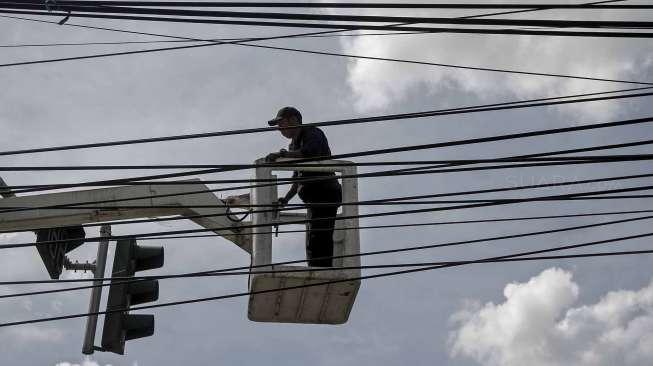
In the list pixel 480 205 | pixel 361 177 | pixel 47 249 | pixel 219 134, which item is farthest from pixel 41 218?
pixel 480 205

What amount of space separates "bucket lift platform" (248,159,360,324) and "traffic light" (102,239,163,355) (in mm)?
732

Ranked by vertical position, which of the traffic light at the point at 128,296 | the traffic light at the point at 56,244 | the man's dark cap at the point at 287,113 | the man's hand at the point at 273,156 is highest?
the man's dark cap at the point at 287,113

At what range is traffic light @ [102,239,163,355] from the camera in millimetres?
7891

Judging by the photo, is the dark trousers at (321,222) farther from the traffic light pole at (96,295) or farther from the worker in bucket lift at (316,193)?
the traffic light pole at (96,295)

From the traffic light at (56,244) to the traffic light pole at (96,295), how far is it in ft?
0.56

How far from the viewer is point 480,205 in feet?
26.8

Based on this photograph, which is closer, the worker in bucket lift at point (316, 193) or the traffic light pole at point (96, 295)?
the traffic light pole at point (96, 295)

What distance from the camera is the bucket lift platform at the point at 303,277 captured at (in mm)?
8281

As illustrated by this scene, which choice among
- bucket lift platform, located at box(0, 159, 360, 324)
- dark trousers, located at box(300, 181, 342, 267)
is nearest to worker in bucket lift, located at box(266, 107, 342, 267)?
dark trousers, located at box(300, 181, 342, 267)

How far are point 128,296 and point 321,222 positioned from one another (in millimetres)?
1621

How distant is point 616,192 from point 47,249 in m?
4.28

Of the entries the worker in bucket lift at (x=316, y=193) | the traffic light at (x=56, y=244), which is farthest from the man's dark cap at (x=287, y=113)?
the traffic light at (x=56, y=244)

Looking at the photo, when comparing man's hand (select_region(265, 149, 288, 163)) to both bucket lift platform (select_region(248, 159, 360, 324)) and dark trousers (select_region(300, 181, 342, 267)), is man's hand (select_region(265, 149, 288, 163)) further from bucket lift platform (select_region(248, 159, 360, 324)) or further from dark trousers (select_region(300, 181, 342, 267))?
dark trousers (select_region(300, 181, 342, 267))

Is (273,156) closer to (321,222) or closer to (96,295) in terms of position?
(321,222)
